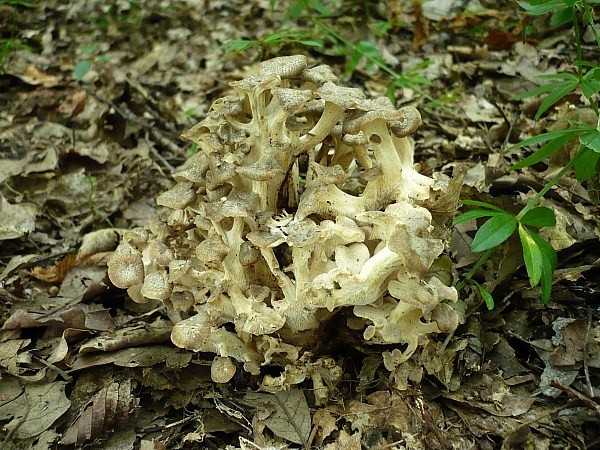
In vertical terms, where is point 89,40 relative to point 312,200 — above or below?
below

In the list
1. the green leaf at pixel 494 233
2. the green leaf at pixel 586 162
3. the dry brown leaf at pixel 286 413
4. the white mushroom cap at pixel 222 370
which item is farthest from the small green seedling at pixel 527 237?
the white mushroom cap at pixel 222 370

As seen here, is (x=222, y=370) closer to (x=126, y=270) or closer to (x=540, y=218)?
(x=126, y=270)

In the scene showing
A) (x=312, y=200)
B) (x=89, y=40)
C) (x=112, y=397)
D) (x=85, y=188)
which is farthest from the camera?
(x=89, y=40)

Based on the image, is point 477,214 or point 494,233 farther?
point 477,214

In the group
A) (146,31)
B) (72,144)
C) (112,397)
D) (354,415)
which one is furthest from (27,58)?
(354,415)

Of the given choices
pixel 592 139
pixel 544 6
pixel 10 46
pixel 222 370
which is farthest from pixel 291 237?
pixel 10 46

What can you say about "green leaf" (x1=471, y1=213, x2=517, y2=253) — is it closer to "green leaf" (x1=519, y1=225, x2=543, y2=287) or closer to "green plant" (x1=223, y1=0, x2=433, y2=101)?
"green leaf" (x1=519, y1=225, x2=543, y2=287)

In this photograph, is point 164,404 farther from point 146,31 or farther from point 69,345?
point 146,31
